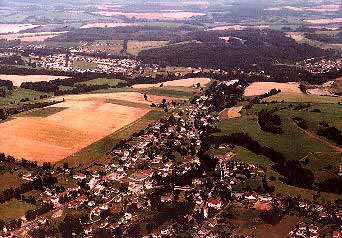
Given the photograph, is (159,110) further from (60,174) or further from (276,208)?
(276,208)

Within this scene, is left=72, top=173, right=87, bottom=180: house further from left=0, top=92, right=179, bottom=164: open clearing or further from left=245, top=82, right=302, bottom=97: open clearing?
left=245, top=82, right=302, bottom=97: open clearing

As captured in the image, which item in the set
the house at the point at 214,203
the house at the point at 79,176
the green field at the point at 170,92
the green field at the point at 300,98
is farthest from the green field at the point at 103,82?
the house at the point at 214,203

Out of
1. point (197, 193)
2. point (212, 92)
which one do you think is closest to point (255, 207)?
point (197, 193)

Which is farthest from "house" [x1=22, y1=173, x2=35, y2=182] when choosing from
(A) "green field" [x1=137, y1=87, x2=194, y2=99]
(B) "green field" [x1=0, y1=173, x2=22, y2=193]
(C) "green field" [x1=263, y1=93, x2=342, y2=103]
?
(A) "green field" [x1=137, y1=87, x2=194, y2=99]

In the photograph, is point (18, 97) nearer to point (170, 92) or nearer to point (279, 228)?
point (170, 92)

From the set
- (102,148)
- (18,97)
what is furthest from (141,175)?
(18,97)

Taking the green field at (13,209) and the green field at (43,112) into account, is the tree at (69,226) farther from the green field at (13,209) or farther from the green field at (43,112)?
the green field at (43,112)
